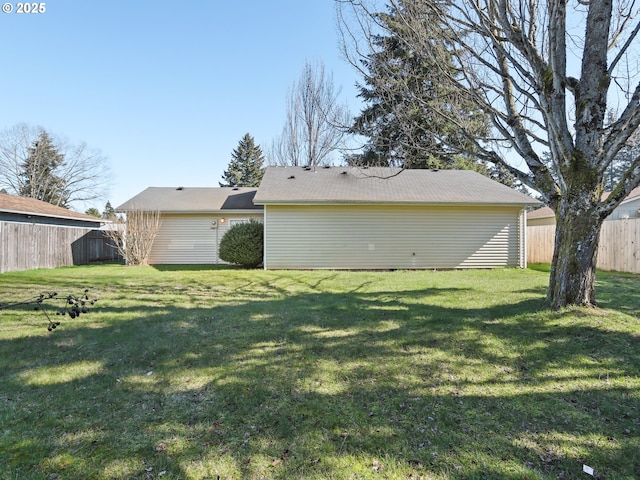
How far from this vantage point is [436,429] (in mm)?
2457

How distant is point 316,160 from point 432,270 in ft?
44.7

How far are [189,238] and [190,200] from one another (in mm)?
2050

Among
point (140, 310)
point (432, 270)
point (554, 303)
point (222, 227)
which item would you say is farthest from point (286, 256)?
point (554, 303)

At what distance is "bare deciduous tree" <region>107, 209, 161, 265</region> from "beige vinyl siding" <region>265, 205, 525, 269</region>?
5.46 metres

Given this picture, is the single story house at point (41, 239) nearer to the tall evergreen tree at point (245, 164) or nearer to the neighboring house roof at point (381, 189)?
the neighboring house roof at point (381, 189)

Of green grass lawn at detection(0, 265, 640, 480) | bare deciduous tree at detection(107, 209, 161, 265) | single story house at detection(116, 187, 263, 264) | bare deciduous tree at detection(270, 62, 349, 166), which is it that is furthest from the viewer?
bare deciduous tree at detection(270, 62, 349, 166)

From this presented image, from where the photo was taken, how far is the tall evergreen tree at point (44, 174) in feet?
97.7

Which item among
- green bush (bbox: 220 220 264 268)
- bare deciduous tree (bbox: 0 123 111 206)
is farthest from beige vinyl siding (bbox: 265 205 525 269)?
bare deciduous tree (bbox: 0 123 111 206)

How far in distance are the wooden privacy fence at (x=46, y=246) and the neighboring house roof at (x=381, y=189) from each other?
835 centimetres

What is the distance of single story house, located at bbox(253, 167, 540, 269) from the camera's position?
1203 cm

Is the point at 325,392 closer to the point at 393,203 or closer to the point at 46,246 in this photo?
the point at 393,203

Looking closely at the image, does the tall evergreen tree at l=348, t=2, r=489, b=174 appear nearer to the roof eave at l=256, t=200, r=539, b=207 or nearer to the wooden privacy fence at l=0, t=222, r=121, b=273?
the roof eave at l=256, t=200, r=539, b=207

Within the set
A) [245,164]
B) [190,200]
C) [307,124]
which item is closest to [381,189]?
[190,200]

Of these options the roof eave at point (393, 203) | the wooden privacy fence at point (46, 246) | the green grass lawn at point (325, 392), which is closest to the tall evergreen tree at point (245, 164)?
the wooden privacy fence at point (46, 246)
